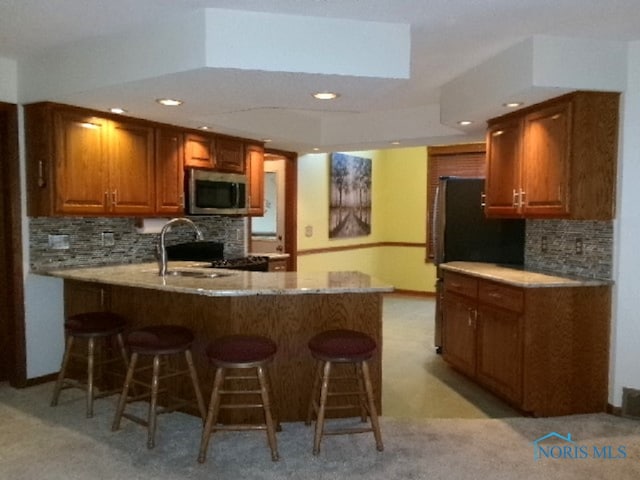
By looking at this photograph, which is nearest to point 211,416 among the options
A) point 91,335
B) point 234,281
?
point 234,281

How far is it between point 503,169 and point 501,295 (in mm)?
1018

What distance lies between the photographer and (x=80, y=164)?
3.78 m

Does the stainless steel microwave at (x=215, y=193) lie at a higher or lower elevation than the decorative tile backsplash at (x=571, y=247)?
higher


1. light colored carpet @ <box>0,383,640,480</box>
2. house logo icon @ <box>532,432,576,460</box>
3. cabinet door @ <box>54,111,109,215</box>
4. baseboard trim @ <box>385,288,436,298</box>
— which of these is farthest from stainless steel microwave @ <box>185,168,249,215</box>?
baseboard trim @ <box>385,288,436,298</box>

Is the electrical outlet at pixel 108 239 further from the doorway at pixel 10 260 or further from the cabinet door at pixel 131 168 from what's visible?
the doorway at pixel 10 260

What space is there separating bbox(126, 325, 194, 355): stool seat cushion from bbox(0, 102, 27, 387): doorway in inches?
55.4

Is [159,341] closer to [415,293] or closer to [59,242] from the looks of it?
[59,242]

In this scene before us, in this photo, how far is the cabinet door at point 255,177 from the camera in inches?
212

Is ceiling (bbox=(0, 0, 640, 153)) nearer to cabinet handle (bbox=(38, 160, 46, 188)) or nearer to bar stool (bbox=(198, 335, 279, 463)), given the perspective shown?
cabinet handle (bbox=(38, 160, 46, 188))

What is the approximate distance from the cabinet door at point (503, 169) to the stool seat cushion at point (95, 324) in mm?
2829

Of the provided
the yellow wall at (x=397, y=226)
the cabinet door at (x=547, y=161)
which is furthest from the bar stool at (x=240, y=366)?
the yellow wall at (x=397, y=226)

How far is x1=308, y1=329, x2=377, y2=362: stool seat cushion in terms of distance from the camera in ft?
9.02

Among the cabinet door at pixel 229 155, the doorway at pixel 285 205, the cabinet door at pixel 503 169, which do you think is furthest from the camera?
the doorway at pixel 285 205

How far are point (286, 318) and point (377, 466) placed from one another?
97 centimetres
